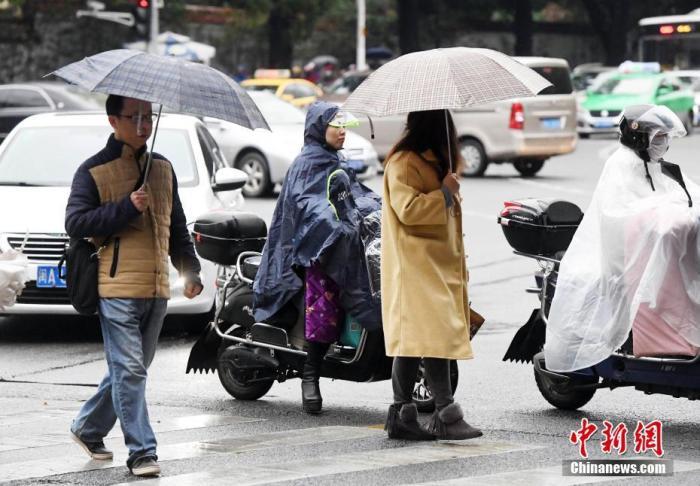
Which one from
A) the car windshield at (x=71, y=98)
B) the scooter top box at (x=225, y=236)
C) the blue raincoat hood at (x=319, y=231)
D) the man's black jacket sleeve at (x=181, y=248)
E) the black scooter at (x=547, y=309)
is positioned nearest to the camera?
the man's black jacket sleeve at (x=181, y=248)

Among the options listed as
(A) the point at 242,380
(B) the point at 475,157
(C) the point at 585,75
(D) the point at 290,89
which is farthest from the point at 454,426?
(C) the point at 585,75

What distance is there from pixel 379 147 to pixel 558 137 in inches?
125

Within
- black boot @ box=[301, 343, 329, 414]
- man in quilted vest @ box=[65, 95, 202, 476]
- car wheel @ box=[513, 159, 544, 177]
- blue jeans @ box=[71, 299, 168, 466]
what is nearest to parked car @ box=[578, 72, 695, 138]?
car wheel @ box=[513, 159, 544, 177]

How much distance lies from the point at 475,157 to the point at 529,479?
19.5 m

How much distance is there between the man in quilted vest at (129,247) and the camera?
6441 mm

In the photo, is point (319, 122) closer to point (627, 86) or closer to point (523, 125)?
point (523, 125)

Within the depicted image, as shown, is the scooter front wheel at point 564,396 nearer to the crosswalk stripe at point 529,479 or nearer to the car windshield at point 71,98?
the crosswalk stripe at point 529,479

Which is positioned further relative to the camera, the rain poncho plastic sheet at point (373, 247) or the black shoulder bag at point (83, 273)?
the rain poncho plastic sheet at point (373, 247)

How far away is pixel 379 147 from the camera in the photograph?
86.7 ft

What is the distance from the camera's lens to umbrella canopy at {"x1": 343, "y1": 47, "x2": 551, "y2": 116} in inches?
270

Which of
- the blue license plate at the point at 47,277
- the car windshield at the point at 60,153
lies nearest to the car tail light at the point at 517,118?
the car windshield at the point at 60,153

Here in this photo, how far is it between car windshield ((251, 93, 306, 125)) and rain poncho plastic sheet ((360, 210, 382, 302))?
589 inches

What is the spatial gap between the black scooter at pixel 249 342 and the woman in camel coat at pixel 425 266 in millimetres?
771

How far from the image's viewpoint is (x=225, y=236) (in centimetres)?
878
